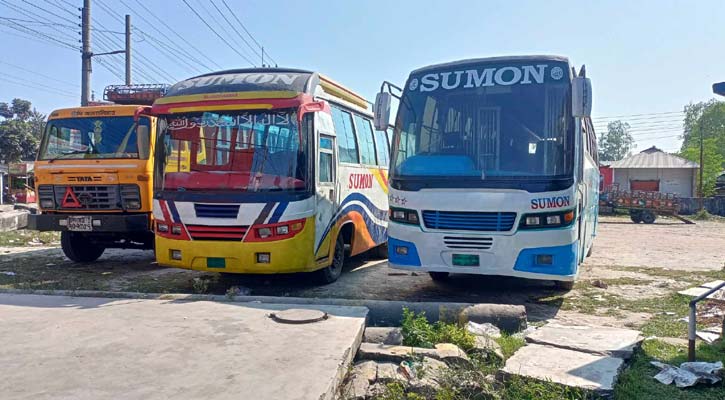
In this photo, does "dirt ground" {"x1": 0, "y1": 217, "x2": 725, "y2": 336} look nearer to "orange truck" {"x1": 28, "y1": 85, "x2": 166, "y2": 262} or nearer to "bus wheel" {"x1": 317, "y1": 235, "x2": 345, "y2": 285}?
"bus wheel" {"x1": 317, "y1": 235, "x2": 345, "y2": 285}

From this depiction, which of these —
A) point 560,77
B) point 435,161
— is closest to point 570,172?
point 560,77

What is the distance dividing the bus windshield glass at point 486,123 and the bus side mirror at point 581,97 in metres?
0.20

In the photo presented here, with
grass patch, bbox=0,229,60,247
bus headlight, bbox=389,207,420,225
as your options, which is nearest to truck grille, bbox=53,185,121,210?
bus headlight, bbox=389,207,420,225

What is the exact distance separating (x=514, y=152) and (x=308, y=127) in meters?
2.64

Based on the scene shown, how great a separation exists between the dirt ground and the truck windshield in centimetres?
205

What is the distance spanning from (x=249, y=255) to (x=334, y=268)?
67.9 inches

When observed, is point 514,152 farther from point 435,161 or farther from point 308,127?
point 308,127

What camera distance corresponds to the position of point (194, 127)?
7.58 meters

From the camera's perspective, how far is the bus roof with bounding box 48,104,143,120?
9617 mm

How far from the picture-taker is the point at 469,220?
22.0 ft

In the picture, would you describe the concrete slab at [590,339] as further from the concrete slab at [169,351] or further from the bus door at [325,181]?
the bus door at [325,181]

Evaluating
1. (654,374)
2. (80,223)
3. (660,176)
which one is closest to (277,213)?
(80,223)

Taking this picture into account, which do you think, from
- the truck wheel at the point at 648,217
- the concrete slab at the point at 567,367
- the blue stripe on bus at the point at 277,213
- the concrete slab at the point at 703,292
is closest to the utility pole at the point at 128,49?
the blue stripe on bus at the point at 277,213

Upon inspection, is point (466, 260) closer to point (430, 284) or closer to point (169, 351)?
point (430, 284)
